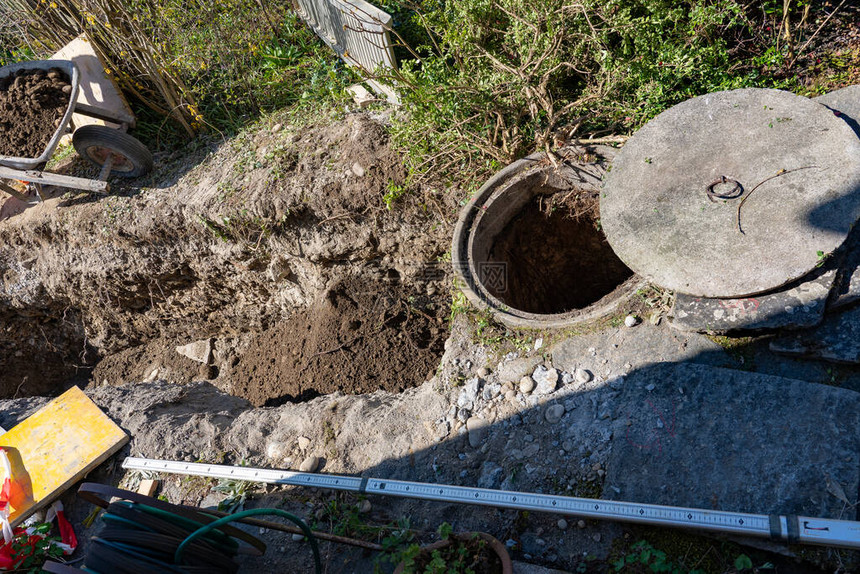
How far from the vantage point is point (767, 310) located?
2.59 metres

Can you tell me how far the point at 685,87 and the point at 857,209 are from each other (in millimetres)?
1416

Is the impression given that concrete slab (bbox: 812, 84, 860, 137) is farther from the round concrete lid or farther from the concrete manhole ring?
the concrete manhole ring

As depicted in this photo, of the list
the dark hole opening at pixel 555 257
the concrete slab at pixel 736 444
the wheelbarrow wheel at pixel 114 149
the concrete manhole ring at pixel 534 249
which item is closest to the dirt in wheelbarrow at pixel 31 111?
the wheelbarrow wheel at pixel 114 149

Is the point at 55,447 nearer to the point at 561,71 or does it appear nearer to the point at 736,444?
the point at 736,444

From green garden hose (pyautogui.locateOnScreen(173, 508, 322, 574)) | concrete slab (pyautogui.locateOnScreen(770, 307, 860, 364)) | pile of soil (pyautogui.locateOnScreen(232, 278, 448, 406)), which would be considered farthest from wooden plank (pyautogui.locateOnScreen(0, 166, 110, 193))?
concrete slab (pyautogui.locateOnScreen(770, 307, 860, 364))

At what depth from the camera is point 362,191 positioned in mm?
4086

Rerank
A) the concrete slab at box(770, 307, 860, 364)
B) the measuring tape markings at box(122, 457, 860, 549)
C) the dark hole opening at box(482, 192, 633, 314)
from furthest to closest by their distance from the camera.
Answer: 1. the dark hole opening at box(482, 192, 633, 314)
2. the concrete slab at box(770, 307, 860, 364)
3. the measuring tape markings at box(122, 457, 860, 549)

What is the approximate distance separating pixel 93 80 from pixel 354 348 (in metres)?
3.59

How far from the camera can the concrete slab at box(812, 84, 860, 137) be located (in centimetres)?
287

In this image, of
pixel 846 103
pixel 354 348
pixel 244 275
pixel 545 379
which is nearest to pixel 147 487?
pixel 354 348

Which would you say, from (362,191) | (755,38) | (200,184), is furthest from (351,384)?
(755,38)

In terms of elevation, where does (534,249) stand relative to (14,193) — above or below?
below

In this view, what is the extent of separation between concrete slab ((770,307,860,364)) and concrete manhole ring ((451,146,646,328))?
776 mm

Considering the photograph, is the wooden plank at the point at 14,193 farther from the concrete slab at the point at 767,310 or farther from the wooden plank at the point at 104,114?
the concrete slab at the point at 767,310
